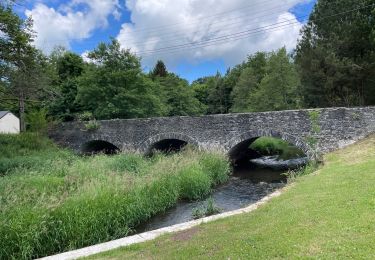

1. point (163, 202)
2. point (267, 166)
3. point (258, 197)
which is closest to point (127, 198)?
point (163, 202)

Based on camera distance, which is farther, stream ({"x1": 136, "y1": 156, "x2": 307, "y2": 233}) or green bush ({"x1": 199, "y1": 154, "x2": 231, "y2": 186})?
green bush ({"x1": 199, "y1": 154, "x2": 231, "y2": 186})

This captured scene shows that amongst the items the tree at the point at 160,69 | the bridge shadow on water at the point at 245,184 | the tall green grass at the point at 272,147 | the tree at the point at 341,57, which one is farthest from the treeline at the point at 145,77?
the tree at the point at 160,69

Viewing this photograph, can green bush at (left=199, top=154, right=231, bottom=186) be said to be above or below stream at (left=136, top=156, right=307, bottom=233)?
above

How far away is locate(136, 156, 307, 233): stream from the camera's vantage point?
10.1 metres

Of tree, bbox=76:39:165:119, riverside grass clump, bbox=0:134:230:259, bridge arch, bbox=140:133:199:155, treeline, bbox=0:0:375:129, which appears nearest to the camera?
riverside grass clump, bbox=0:134:230:259

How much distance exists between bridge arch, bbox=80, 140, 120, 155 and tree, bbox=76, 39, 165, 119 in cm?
275

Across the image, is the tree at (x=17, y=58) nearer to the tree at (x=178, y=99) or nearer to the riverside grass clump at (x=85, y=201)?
the riverside grass clump at (x=85, y=201)

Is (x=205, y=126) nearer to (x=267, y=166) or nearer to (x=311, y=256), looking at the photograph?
(x=267, y=166)

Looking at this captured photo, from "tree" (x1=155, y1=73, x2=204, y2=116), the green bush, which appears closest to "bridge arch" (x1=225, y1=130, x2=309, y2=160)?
the green bush

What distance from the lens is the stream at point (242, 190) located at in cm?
1009

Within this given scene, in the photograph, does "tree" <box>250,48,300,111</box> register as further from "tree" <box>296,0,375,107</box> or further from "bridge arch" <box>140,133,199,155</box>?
"bridge arch" <box>140,133,199,155</box>

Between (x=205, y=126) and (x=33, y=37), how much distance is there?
9.87 metres

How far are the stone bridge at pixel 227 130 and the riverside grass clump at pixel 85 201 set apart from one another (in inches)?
169

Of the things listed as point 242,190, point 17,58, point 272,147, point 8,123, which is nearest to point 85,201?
point 242,190
